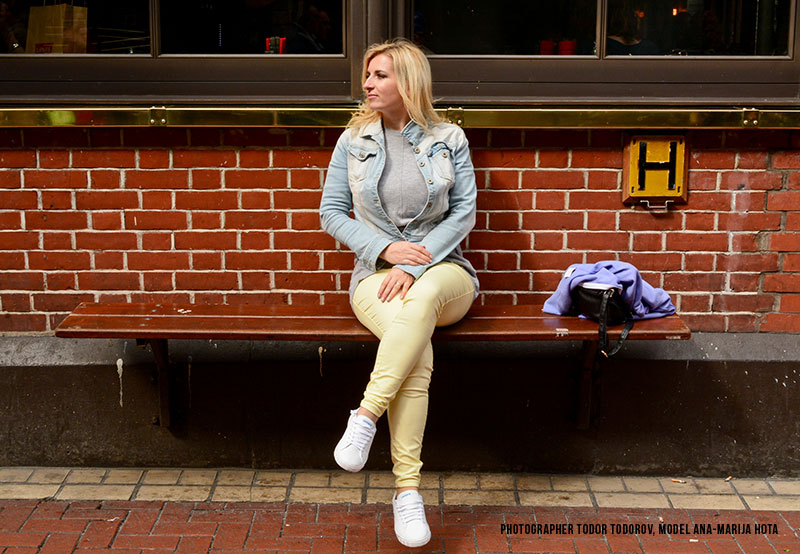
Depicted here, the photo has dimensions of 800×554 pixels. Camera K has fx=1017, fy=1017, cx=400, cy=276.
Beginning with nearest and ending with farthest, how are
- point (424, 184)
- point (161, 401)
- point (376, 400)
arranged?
1. point (376, 400)
2. point (424, 184)
3. point (161, 401)

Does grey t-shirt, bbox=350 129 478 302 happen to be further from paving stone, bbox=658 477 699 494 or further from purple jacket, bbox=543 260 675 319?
paving stone, bbox=658 477 699 494

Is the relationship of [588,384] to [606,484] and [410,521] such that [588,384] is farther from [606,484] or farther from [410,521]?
[410,521]

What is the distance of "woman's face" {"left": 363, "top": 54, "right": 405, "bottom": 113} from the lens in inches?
145

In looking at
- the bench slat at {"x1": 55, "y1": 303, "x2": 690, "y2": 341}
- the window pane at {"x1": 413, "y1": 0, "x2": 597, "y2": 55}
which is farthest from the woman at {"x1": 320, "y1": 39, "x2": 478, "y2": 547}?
the window pane at {"x1": 413, "y1": 0, "x2": 597, "y2": 55}

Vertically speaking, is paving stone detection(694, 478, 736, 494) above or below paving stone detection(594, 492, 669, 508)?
above

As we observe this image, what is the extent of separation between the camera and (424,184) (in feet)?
12.1

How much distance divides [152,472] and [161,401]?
31cm

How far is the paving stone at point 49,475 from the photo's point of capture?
398cm

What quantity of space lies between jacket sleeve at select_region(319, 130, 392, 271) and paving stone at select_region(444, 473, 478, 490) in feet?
3.06

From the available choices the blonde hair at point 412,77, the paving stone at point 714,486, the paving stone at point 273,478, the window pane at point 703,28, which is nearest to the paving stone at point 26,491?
the paving stone at point 273,478

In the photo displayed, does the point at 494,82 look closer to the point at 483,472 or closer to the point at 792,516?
the point at 483,472

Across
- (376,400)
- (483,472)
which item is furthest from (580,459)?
(376,400)

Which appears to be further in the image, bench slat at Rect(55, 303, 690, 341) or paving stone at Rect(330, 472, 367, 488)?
paving stone at Rect(330, 472, 367, 488)

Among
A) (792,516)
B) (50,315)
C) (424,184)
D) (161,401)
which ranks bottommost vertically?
(792,516)
